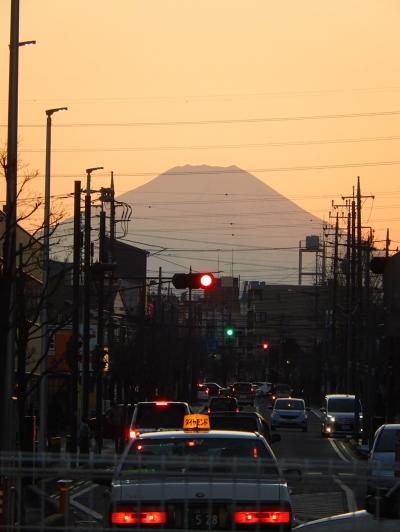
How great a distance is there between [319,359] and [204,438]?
95.8 metres

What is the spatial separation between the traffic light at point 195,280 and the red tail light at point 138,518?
18.3m

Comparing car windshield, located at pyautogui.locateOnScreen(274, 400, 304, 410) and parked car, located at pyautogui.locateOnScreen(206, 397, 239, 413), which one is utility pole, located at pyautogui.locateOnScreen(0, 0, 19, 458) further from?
car windshield, located at pyautogui.locateOnScreen(274, 400, 304, 410)

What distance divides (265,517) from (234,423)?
17.4m

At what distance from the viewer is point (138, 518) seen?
6.34 m

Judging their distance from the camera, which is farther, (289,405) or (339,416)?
(289,405)

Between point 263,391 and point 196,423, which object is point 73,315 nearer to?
point 196,423

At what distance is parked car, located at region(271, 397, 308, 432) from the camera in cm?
5850

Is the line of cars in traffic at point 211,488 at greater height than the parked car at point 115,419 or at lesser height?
greater

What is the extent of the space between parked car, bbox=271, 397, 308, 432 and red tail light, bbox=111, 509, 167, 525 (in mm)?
50549

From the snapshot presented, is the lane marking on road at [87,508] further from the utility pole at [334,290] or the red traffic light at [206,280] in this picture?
the utility pole at [334,290]

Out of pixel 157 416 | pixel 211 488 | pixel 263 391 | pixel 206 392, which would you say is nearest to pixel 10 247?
pixel 211 488

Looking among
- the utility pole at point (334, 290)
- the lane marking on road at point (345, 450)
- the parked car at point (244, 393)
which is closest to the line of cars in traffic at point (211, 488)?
the lane marking on road at point (345, 450)

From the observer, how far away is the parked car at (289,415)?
192ft

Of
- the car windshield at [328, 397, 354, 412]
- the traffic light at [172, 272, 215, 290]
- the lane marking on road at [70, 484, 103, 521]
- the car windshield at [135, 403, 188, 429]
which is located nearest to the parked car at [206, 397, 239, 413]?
the car windshield at [328, 397, 354, 412]
